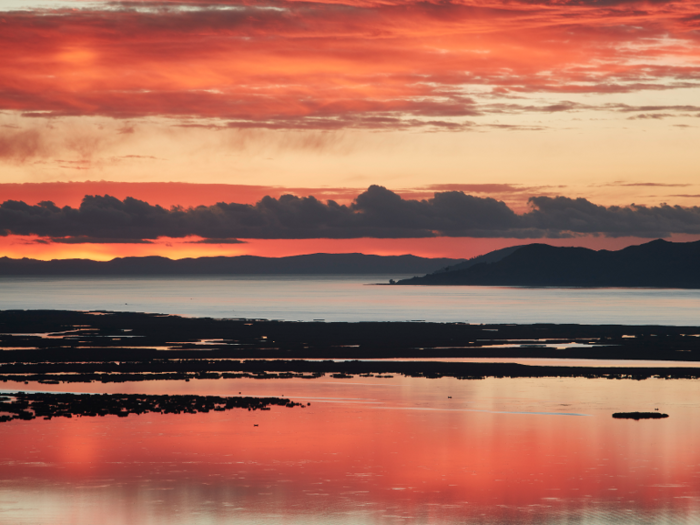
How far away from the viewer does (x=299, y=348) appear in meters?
71.2

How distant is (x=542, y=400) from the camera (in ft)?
133

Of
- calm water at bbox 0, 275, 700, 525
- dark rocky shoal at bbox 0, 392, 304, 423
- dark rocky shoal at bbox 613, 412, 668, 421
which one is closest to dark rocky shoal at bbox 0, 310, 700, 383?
dark rocky shoal at bbox 0, 392, 304, 423

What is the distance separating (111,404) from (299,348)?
34.1 m

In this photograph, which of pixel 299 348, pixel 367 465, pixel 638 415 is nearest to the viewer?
pixel 367 465

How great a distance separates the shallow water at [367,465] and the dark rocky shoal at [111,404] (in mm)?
1360

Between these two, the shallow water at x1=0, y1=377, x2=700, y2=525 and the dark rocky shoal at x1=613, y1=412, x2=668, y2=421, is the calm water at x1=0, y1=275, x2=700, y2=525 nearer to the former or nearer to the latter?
the shallow water at x1=0, y1=377, x2=700, y2=525

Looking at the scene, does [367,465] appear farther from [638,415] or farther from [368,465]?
[638,415]

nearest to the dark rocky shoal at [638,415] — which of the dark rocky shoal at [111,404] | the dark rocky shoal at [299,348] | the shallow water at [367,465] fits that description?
the shallow water at [367,465]

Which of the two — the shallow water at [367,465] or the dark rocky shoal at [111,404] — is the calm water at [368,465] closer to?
the shallow water at [367,465]

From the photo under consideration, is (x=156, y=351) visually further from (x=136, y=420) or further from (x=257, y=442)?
(x=257, y=442)

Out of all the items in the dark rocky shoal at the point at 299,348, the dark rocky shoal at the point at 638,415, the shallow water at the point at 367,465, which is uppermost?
the dark rocky shoal at the point at 299,348

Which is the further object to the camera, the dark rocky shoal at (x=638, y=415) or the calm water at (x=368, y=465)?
the dark rocky shoal at (x=638, y=415)

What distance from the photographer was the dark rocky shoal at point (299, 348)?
53344 millimetres

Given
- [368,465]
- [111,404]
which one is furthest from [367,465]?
[111,404]
